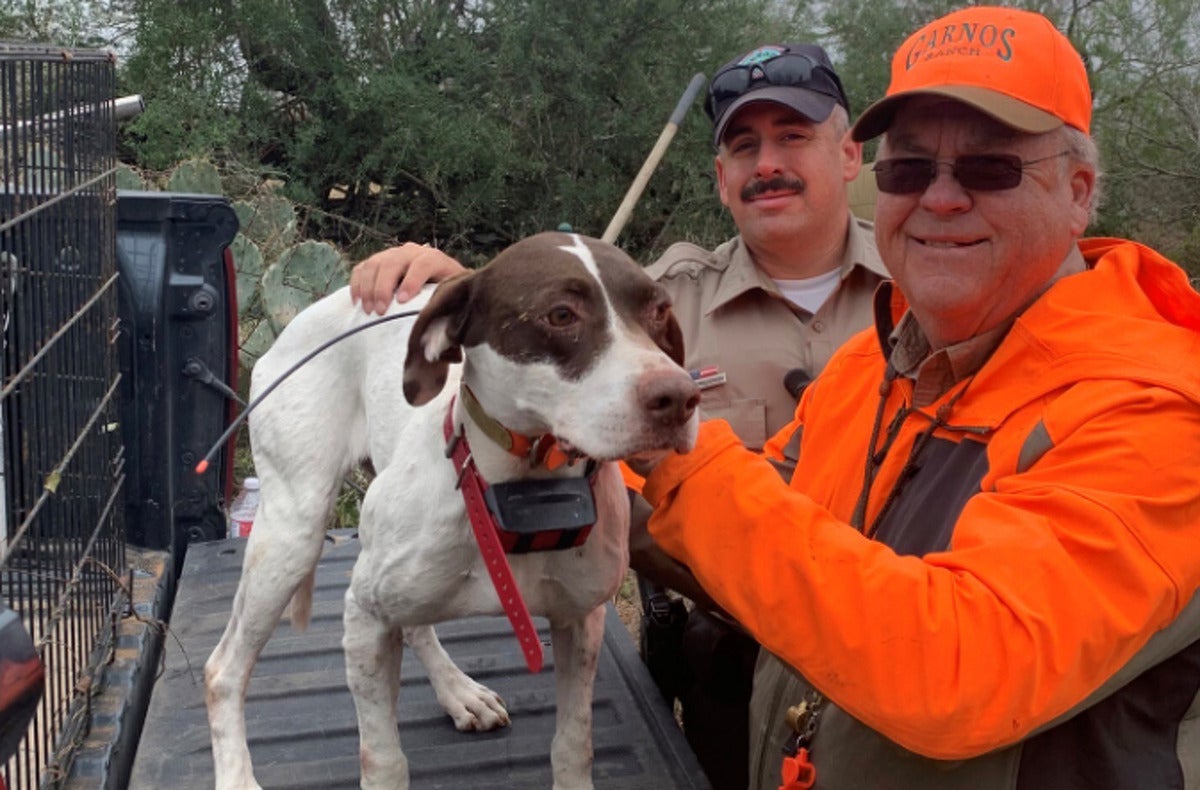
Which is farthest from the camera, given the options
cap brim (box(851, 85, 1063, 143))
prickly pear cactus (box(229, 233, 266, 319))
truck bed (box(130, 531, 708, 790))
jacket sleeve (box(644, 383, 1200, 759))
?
prickly pear cactus (box(229, 233, 266, 319))

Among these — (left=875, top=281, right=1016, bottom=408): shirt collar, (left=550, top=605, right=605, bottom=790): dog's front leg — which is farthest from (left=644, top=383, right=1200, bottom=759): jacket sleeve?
(left=550, top=605, right=605, bottom=790): dog's front leg

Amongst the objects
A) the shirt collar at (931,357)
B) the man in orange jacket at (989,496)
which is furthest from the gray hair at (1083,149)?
the shirt collar at (931,357)

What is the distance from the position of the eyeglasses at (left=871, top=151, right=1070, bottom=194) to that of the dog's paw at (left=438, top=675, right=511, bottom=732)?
191 cm

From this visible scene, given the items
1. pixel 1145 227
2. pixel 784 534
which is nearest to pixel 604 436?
pixel 784 534

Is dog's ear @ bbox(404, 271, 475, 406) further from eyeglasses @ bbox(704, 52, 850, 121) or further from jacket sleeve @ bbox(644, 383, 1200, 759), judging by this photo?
eyeglasses @ bbox(704, 52, 850, 121)

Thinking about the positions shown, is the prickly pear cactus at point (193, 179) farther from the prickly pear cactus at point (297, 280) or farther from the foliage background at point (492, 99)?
the foliage background at point (492, 99)

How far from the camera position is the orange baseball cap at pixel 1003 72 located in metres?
2.13

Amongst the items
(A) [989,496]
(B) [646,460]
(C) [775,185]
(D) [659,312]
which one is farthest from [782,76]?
(A) [989,496]

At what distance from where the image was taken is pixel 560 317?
237 centimetres

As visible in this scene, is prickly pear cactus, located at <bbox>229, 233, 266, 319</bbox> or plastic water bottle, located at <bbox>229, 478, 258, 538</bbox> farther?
prickly pear cactus, located at <bbox>229, 233, 266, 319</bbox>

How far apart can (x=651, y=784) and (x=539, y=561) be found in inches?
33.1

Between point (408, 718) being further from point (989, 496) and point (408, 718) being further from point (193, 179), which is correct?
point (193, 179)

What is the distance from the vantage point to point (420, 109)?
34.2ft

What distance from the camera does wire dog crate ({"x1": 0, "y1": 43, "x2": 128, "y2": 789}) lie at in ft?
9.08
